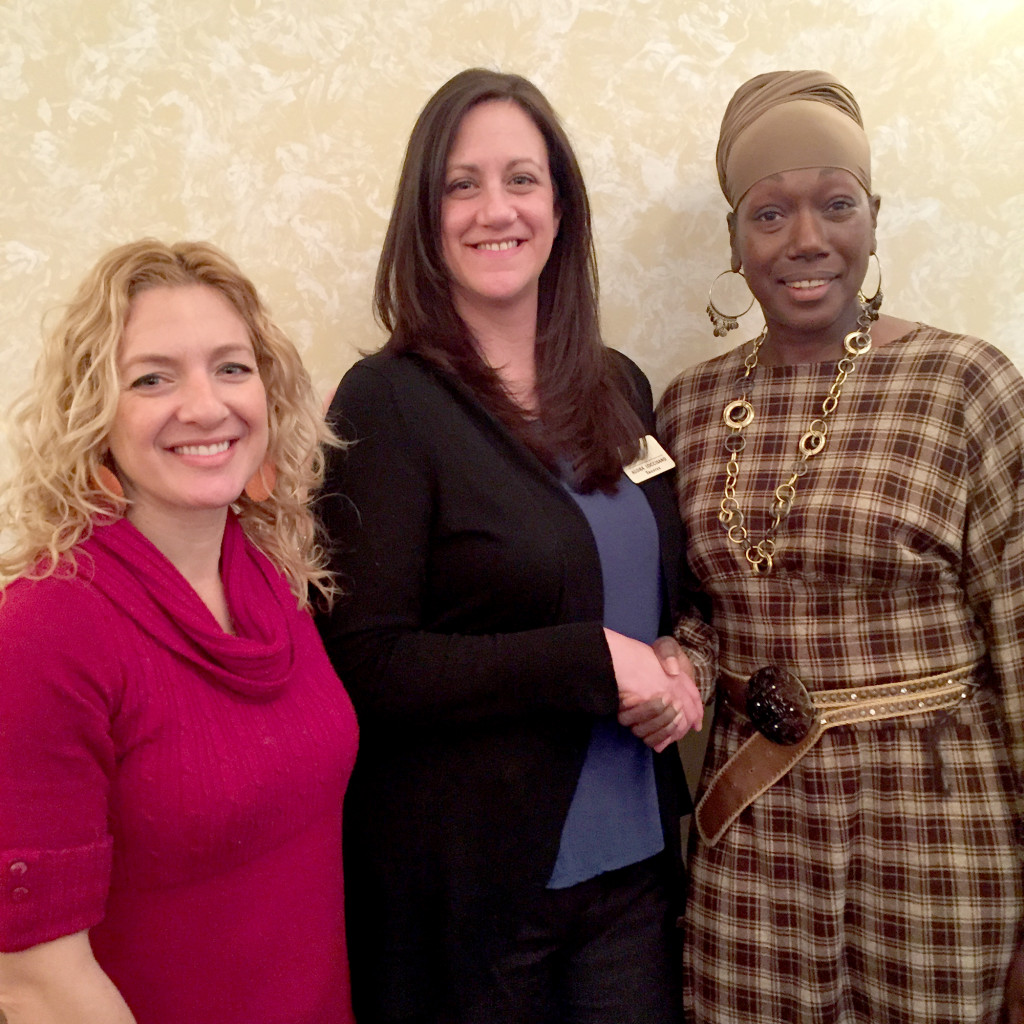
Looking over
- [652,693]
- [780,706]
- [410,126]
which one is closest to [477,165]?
[410,126]

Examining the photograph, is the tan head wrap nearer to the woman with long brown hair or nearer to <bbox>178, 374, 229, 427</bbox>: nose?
the woman with long brown hair

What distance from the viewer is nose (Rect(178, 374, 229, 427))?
923 mm

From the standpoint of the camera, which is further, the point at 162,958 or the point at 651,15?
the point at 651,15

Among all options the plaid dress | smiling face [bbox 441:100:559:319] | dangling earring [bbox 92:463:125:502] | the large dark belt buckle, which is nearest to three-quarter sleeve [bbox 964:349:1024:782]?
the plaid dress

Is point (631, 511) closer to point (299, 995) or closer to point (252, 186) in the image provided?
point (299, 995)

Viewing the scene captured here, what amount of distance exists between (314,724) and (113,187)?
107 cm

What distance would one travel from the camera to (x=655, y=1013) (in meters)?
1.28

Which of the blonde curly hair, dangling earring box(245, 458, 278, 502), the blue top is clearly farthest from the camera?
the blue top

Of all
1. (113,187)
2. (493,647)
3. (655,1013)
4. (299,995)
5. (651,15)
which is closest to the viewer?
(299,995)

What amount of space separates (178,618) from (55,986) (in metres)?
0.36

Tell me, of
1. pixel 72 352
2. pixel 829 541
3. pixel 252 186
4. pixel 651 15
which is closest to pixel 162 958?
pixel 72 352

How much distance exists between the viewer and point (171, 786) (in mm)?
863

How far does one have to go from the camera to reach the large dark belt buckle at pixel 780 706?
124 centimetres

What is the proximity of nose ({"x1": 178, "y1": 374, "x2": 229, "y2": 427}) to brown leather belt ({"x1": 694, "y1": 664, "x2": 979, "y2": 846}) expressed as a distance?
0.88 meters
